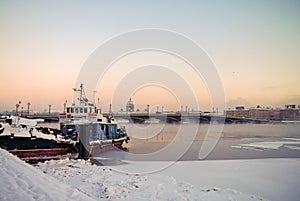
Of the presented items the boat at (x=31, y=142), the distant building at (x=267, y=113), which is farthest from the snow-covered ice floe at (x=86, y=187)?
the distant building at (x=267, y=113)

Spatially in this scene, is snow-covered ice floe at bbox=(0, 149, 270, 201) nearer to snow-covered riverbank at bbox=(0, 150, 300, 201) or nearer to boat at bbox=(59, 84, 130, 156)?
snow-covered riverbank at bbox=(0, 150, 300, 201)

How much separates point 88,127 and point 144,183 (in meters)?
10.5

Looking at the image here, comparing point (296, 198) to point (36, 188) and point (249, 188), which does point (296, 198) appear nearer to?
point (249, 188)

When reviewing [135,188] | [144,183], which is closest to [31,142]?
[144,183]

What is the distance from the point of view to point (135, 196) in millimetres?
7246

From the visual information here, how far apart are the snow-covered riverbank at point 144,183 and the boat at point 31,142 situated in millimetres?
2464

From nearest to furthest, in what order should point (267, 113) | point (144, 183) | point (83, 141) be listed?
point (144, 183) → point (83, 141) → point (267, 113)

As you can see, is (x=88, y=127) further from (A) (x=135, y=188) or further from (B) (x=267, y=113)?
(B) (x=267, y=113)

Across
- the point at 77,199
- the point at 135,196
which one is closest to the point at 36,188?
the point at 77,199

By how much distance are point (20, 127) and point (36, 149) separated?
2004 millimetres

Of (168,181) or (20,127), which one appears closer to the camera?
(168,181)

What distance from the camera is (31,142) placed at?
14.0 m

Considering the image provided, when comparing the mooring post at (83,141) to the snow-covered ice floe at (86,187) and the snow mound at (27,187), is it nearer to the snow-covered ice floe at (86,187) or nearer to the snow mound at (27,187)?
the snow-covered ice floe at (86,187)

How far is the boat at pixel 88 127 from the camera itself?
17811 millimetres
